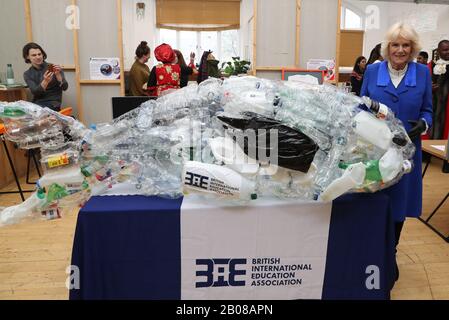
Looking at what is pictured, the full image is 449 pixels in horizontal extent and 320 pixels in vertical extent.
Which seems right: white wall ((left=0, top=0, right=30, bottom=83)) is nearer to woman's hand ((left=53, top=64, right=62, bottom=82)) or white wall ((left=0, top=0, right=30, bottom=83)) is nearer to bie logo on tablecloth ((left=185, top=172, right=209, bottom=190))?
woman's hand ((left=53, top=64, right=62, bottom=82))

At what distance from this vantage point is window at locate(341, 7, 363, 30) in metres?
9.23

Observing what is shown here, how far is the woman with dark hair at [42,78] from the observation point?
12.0 ft

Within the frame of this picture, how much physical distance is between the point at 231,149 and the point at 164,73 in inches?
104

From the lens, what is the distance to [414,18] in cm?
777

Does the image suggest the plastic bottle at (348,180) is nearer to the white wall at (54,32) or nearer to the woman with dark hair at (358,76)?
the white wall at (54,32)

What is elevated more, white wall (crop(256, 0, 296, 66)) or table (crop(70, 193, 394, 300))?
white wall (crop(256, 0, 296, 66))

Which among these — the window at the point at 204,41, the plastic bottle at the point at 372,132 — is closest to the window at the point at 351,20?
the window at the point at 204,41

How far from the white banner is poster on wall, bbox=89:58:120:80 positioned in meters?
3.29

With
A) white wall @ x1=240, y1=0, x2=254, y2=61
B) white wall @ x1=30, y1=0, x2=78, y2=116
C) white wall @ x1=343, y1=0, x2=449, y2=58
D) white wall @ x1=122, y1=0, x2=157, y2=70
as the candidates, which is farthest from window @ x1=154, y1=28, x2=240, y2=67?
white wall @ x1=30, y1=0, x2=78, y2=116

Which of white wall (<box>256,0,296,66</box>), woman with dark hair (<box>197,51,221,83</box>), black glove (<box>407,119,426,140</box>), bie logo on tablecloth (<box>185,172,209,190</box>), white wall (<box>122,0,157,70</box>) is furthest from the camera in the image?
white wall (<box>122,0,157,70</box>)

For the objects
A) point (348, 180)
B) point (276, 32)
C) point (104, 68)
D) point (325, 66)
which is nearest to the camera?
point (348, 180)

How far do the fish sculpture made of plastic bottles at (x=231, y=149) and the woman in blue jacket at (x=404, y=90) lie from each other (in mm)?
367

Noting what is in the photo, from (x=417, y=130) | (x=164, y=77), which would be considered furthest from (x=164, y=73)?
(x=417, y=130)

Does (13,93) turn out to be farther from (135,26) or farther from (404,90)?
(135,26)
